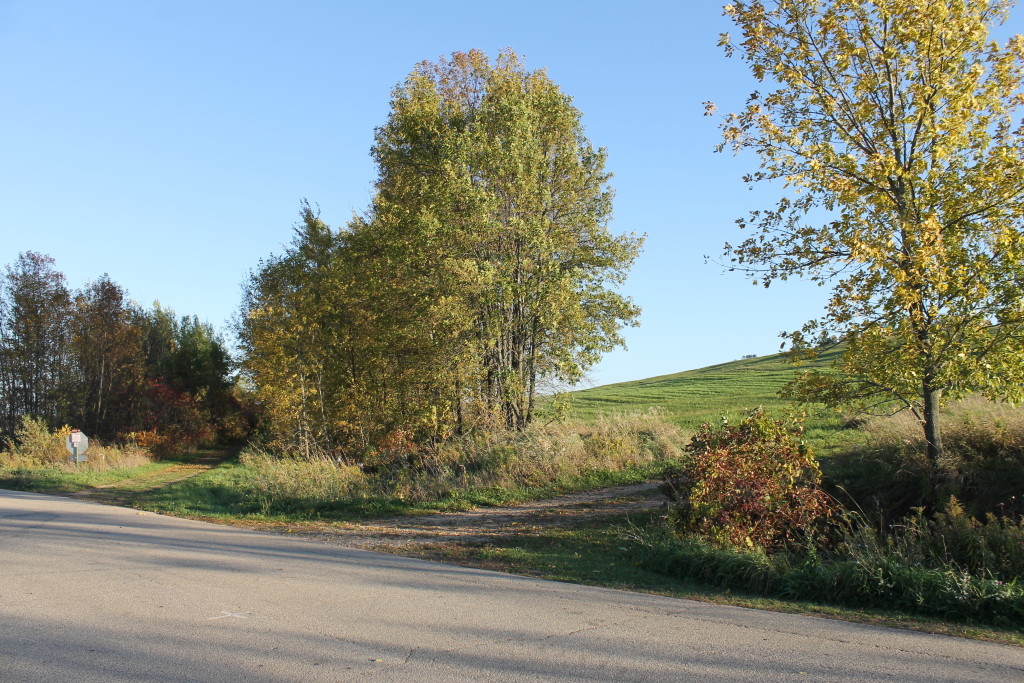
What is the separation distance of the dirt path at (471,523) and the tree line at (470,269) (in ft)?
18.5

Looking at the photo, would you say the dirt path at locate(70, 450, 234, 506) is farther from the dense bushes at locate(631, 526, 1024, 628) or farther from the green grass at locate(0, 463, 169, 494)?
the dense bushes at locate(631, 526, 1024, 628)

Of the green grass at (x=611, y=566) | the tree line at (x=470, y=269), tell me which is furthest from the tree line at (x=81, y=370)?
the green grass at (x=611, y=566)

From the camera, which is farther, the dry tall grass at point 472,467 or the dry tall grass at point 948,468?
the dry tall grass at point 472,467

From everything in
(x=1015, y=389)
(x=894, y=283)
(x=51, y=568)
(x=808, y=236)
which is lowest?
(x=51, y=568)

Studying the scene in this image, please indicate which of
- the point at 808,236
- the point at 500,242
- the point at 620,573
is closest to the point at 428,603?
the point at 620,573

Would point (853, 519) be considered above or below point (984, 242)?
below

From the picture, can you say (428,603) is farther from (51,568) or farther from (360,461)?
(360,461)

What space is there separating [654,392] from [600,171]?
28308 mm

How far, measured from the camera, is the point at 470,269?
768 inches

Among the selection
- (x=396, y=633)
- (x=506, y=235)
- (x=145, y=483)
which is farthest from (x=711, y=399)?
(x=396, y=633)

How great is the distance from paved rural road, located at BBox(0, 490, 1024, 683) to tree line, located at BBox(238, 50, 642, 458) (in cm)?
1147

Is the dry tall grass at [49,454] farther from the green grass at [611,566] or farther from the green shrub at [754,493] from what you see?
the green shrub at [754,493]

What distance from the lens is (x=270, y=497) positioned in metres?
16.8

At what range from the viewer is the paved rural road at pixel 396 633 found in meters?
5.18
